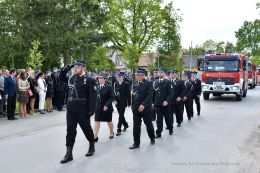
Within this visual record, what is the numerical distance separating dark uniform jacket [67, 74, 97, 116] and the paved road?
1012 millimetres

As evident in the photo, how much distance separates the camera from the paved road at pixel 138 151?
702 cm

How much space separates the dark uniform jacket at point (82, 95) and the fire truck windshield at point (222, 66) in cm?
1622

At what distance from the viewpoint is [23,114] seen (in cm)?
1423

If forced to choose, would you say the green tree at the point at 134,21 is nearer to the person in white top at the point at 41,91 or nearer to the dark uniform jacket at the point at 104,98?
the person in white top at the point at 41,91

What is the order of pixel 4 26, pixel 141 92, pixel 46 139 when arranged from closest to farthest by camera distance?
pixel 141 92, pixel 46 139, pixel 4 26

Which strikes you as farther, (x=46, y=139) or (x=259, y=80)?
(x=259, y=80)

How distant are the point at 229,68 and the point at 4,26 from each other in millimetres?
31215

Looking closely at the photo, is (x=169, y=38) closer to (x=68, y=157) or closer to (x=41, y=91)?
(x=41, y=91)

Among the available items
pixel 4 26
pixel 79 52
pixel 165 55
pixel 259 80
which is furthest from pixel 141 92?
pixel 165 55

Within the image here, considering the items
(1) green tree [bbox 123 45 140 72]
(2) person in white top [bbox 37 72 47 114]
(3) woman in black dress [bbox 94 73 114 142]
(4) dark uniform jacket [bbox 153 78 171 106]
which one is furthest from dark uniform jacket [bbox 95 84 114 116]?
(1) green tree [bbox 123 45 140 72]

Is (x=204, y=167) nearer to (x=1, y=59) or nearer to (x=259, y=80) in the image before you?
(x=1, y=59)

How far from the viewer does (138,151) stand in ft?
27.6

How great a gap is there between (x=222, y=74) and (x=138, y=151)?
14.9 metres

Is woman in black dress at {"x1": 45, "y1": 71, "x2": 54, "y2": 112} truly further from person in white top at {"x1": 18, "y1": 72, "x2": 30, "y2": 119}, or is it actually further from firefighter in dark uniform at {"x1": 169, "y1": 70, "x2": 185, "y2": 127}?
firefighter in dark uniform at {"x1": 169, "y1": 70, "x2": 185, "y2": 127}
